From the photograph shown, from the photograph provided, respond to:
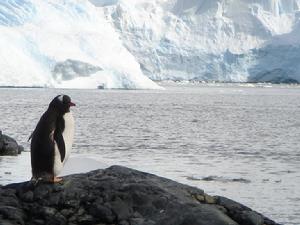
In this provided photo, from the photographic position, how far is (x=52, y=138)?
A: 6.74 meters

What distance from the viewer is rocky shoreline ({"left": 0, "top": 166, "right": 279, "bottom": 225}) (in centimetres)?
637

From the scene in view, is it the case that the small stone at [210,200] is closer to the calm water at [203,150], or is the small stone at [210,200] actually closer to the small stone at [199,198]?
the small stone at [199,198]

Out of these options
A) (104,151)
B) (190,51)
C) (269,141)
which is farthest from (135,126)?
(190,51)

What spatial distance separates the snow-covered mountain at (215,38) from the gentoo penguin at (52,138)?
271ft

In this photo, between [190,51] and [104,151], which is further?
[190,51]

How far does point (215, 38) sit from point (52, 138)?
310ft

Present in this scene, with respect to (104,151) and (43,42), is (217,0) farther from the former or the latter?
(104,151)

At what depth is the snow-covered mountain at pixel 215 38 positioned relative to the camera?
92000 millimetres

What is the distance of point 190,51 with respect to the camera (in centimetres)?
9394

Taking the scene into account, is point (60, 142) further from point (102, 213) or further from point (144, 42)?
point (144, 42)

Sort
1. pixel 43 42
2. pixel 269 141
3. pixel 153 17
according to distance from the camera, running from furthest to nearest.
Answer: pixel 153 17 < pixel 43 42 < pixel 269 141

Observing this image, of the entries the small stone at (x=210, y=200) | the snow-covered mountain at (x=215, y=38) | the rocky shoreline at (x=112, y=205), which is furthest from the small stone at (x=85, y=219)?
the snow-covered mountain at (x=215, y=38)

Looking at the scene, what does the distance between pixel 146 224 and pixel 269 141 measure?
20.8 metres

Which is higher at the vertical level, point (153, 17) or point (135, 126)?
point (153, 17)
